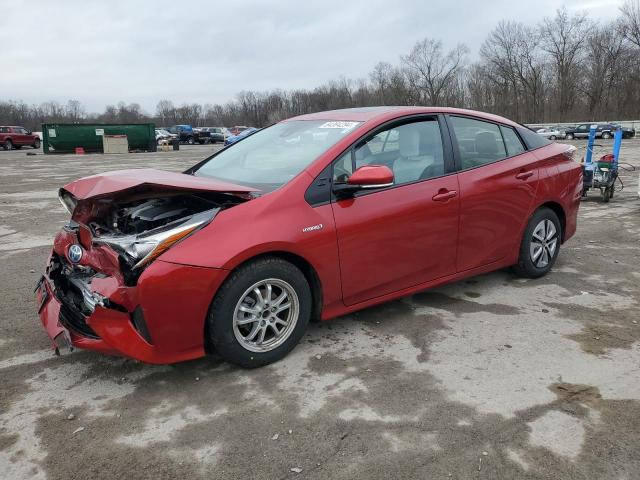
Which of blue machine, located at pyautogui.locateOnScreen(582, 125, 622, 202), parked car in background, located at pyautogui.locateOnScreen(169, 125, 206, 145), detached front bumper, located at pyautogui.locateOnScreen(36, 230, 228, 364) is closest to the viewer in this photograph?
detached front bumper, located at pyautogui.locateOnScreen(36, 230, 228, 364)

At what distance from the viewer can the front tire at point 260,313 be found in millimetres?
3035

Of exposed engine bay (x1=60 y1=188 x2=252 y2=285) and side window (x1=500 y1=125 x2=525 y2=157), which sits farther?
side window (x1=500 y1=125 x2=525 y2=157)

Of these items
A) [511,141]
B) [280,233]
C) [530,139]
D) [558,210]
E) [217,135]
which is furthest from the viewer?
[217,135]

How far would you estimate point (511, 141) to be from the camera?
478 centimetres

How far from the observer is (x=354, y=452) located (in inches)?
98.0

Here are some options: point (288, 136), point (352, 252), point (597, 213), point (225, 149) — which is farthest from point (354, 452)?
point (597, 213)

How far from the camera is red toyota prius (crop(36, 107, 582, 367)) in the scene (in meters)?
2.92

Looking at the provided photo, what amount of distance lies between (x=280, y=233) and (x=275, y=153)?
1.04 meters

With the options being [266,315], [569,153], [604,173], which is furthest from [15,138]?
[266,315]

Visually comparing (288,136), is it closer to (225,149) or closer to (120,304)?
(225,149)

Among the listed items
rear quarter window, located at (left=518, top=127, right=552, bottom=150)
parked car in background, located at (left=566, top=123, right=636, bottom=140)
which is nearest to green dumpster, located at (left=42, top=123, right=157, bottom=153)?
rear quarter window, located at (left=518, top=127, right=552, bottom=150)

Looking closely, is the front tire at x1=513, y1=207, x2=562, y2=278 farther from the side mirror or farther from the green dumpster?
the green dumpster

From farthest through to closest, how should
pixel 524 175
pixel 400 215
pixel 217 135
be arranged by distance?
1. pixel 217 135
2. pixel 524 175
3. pixel 400 215

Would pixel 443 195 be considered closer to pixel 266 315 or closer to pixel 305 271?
pixel 305 271
